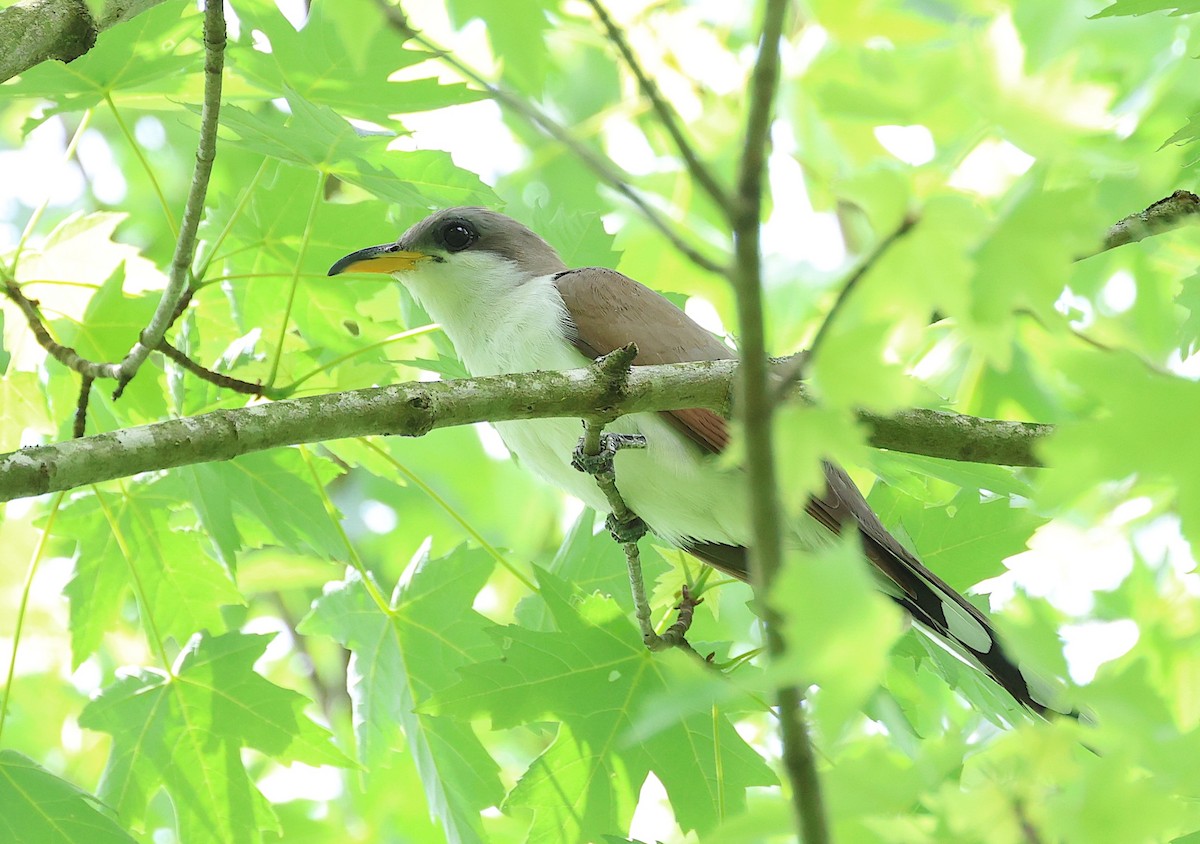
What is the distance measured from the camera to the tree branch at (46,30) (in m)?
2.61

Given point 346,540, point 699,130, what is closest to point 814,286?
point 699,130

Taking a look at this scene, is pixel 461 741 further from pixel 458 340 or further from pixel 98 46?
pixel 98 46

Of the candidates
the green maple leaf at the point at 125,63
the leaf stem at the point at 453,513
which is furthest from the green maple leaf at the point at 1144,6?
the green maple leaf at the point at 125,63

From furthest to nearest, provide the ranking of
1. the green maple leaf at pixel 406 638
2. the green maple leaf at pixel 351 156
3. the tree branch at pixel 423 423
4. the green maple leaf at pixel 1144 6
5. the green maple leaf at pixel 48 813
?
the green maple leaf at pixel 406 638 → the green maple leaf at pixel 351 156 → the green maple leaf at pixel 48 813 → the green maple leaf at pixel 1144 6 → the tree branch at pixel 423 423

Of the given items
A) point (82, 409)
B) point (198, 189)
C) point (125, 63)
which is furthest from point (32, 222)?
point (198, 189)

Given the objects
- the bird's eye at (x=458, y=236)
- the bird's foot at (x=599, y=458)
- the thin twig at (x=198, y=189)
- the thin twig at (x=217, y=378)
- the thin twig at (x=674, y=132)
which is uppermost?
the bird's eye at (x=458, y=236)

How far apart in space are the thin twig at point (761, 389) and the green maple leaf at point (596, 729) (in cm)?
169

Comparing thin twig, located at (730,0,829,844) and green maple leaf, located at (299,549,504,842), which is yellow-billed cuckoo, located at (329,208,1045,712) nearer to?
green maple leaf, located at (299,549,504,842)

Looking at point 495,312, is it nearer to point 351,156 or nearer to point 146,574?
point 351,156

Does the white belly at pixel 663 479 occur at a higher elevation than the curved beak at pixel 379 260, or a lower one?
lower

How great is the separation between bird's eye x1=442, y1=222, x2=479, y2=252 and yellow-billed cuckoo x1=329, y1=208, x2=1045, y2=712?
1.05 feet

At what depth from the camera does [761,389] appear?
1335 mm

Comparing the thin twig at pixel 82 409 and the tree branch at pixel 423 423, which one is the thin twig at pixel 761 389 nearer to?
the tree branch at pixel 423 423

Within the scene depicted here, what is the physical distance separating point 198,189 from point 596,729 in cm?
175
